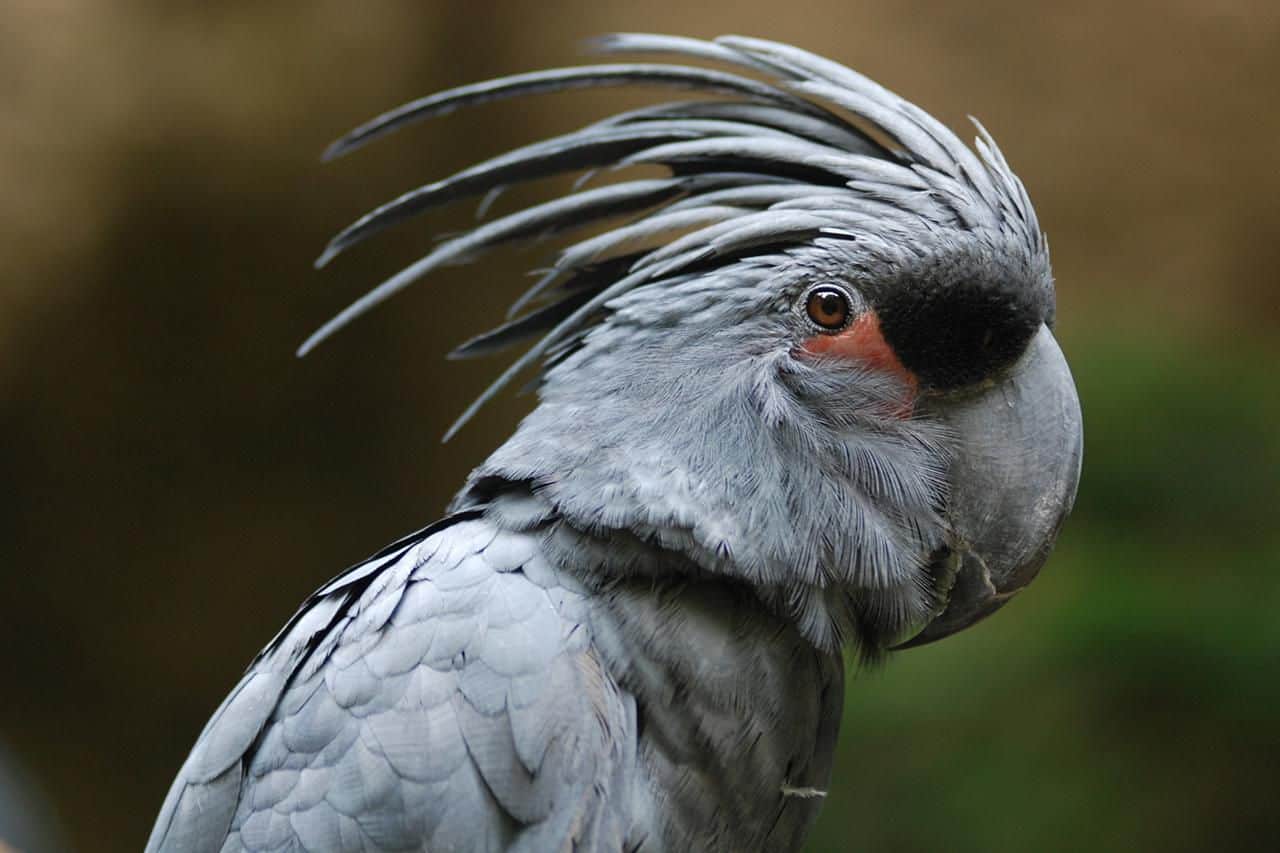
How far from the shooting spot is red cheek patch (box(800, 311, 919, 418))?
256 centimetres

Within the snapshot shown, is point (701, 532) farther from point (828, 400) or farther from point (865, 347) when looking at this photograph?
point (865, 347)

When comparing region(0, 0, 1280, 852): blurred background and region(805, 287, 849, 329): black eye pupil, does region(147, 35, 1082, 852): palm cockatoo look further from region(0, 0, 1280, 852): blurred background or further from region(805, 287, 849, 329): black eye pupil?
region(0, 0, 1280, 852): blurred background

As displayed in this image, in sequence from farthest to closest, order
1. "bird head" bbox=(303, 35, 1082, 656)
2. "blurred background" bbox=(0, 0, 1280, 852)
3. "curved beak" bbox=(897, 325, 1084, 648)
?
"blurred background" bbox=(0, 0, 1280, 852), "curved beak" bbox=(897, 325, 1084, 648), "bird head" bbox=(303, 35, 1082, 656)

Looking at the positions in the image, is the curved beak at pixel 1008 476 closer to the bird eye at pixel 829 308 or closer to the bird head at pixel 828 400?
the bird head at pixel 828 400

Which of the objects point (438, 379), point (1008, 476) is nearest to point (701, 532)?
point (1008, 476)

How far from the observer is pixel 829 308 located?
2.58m

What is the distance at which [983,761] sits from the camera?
524cm

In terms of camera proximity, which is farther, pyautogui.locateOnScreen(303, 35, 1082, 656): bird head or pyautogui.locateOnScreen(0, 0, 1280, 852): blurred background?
pyautogui.locateOnScreen(0, 0, 1280, 852): blurred background

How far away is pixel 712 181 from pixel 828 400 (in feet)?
2.10

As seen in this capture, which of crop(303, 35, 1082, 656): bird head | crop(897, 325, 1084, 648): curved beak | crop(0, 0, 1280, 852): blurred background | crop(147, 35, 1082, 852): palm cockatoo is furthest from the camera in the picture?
crop(0, 0, 1280, 852): blurred background

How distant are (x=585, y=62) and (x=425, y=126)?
109 centimetres

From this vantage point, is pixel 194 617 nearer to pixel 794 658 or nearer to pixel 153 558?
pixel 153 558

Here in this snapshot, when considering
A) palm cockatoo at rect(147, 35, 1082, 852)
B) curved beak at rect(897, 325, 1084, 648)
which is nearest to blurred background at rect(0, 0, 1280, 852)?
curved beak at rect(897, 325, 1084, 648)

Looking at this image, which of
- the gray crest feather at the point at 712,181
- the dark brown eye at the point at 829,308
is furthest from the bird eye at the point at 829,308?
the gray crest feather at the point at 712,181
